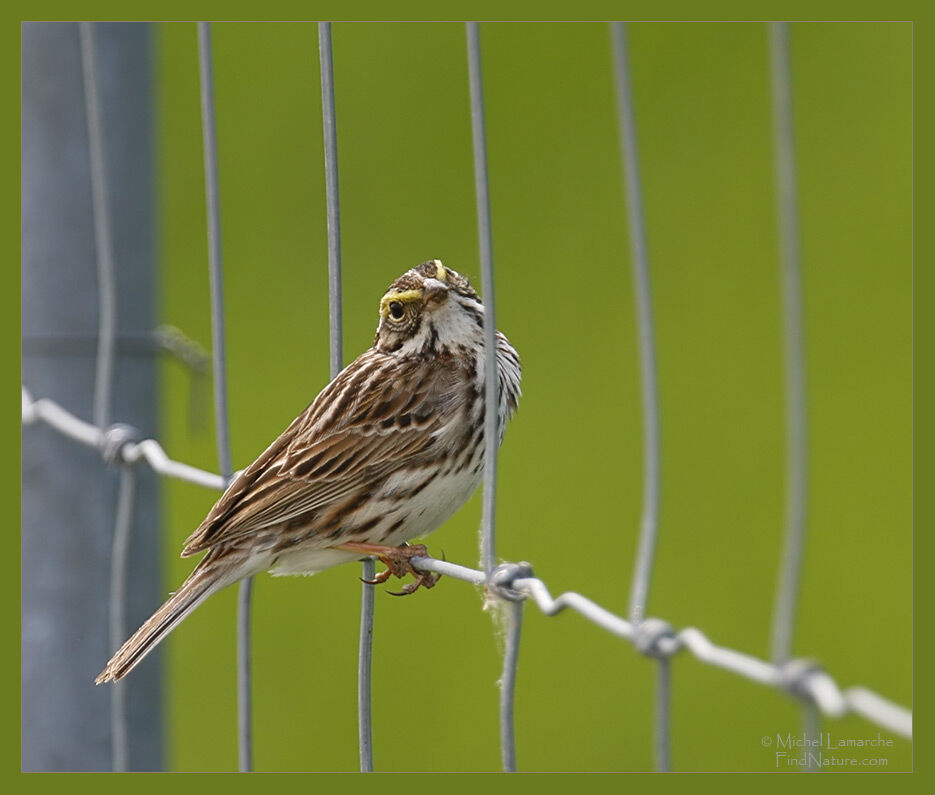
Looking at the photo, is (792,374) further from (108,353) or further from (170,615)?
(108,353)

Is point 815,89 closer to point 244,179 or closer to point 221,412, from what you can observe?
point 244,179

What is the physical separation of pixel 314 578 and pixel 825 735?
187 inches

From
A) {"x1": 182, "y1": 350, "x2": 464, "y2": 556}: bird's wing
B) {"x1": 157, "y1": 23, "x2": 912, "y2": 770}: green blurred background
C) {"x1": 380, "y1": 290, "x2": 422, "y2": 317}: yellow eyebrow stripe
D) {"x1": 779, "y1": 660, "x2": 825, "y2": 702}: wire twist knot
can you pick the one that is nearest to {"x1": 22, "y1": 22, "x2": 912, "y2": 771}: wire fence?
{"x1": 779, "y1": 660, "x2": 825, "y2": 702}: wire twist knot

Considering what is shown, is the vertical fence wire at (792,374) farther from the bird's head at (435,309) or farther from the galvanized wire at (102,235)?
the galvanized wire at (102,235)

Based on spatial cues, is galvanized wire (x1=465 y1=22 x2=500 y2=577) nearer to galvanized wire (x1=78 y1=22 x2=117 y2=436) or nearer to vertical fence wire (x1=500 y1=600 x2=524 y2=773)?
vertical fence wire (x1=500 y1=600 x2=524 y2=773)

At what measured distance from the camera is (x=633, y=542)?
5789 millimetres

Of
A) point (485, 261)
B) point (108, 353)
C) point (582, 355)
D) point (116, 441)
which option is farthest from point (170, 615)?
Result: point (582, 355)

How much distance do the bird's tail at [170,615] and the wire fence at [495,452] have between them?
0.07 metres

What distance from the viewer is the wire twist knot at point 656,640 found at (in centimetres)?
167

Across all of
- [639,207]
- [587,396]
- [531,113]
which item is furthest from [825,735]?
[531,113]

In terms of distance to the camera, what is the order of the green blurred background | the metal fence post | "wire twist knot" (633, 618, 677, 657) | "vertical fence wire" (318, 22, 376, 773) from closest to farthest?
1. "wire twist knot" (633, 618, 677, 657)
2. "vertical fence wire" (318, 22, 376, 773)
3. the metal fence post
4. the green blurred background

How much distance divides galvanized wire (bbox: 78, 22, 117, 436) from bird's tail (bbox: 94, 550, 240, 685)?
0.65m

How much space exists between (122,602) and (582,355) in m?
3.32

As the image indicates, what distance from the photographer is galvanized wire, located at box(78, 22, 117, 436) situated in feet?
10.6
